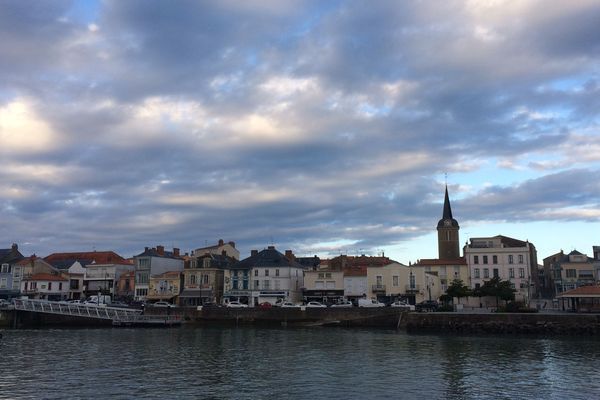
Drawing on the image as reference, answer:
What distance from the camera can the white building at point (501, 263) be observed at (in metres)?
83.8

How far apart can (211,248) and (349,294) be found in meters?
31.2

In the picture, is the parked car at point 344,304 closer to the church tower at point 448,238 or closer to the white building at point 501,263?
the white building at point 501,263

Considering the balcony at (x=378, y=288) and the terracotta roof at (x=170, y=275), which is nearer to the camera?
the balcony at (x=378, y=288)

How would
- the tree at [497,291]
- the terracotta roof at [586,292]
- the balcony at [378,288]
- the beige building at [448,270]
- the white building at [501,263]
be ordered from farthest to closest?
the beige building at [448,270] < the white building at [501,263] < the balcony at [378,288] < the tree at [497,291] < the terracotta roof at [586,292]

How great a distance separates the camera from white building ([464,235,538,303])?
83.8 metres

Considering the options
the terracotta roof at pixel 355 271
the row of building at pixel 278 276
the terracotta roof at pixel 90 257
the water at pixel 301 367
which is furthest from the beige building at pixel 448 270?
the terracotta roof at pixel 90 257

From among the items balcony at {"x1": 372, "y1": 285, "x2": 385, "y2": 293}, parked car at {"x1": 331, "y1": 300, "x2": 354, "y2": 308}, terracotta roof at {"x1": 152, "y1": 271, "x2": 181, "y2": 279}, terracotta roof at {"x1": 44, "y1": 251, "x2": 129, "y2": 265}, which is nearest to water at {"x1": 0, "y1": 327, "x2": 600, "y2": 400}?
parked car at {"x1": 331, "y1": 300, "x2": 354, "y2": 308}

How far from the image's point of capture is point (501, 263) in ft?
279

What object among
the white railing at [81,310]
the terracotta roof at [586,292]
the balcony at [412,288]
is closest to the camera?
the terracotta roof at [586,292]

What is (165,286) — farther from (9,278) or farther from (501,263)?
(501,263)

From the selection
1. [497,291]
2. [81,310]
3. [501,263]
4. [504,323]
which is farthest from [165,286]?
[504,323]

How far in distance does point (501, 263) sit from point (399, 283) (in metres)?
16.1

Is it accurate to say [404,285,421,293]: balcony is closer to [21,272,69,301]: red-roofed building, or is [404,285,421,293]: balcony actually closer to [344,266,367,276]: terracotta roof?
[344,266,367,276]: terracotta roof

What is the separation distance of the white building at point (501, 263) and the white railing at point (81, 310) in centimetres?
4948
